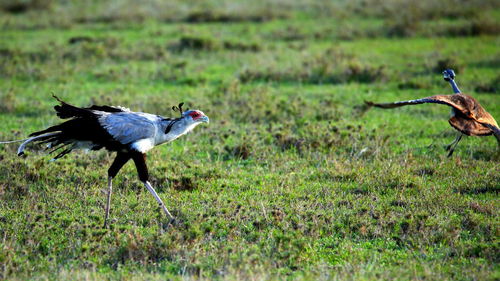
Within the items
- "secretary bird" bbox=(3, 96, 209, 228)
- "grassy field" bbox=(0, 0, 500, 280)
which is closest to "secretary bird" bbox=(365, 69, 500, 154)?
"grassy field" bbox=(0, 0, 500, 280)

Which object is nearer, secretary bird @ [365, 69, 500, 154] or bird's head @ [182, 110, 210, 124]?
secretary bird @ [365, 69, 500, 154]

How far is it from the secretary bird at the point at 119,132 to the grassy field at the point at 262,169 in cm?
63

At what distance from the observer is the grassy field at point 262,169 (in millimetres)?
4852

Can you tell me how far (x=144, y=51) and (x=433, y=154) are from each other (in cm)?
885

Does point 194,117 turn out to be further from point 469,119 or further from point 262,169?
point 469,119

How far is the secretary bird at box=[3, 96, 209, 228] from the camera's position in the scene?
5.60 metres

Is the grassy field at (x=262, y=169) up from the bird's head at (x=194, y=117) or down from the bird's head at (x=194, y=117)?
down

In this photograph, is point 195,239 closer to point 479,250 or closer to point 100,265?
point 100,265

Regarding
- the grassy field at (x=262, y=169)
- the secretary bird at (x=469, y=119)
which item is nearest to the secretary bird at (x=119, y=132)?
the grassy field at (x=262, y=169)

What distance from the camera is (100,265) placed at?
187 inches

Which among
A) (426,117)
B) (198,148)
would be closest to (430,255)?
(198,148)

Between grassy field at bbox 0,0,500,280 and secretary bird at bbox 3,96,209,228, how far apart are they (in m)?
0.63

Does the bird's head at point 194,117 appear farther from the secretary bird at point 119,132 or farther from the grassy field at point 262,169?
the grassy field at point 262,169

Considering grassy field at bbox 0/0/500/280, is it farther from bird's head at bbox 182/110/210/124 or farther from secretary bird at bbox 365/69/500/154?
bird's head at bbox 182/110/210/124
